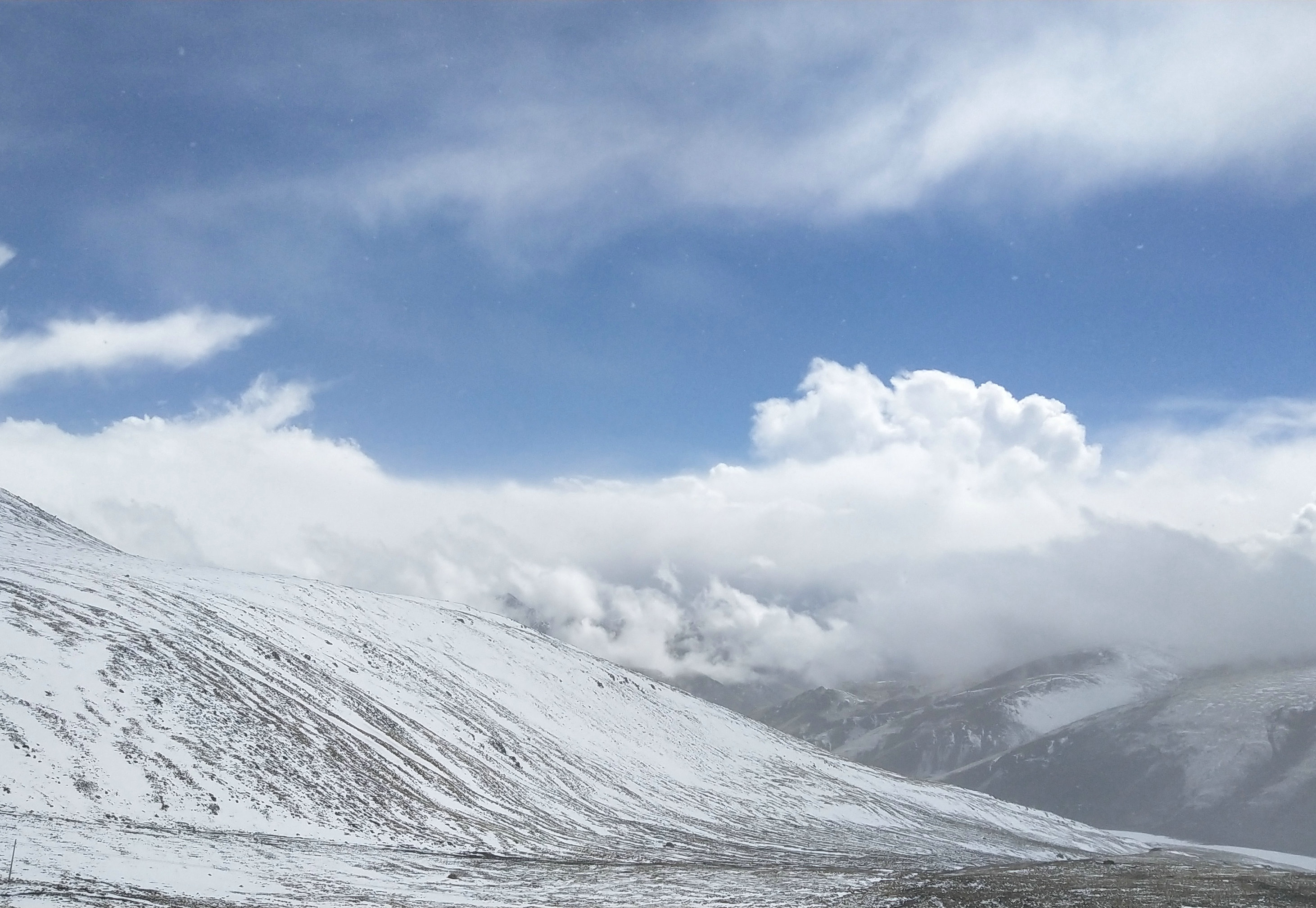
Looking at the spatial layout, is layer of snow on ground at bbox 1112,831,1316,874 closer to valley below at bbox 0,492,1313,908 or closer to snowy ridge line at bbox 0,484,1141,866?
snowy ridge line at bbox 0,484,1141,866

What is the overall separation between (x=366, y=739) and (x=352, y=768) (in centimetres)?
→ 592

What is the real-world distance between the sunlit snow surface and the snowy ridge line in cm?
20

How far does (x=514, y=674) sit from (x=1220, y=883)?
66.4 meters

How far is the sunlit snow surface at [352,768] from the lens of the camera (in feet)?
83.9

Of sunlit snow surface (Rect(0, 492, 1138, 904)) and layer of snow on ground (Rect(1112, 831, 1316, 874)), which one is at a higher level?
sunlit snow surface (Rect(0, 492, 1138, 904))

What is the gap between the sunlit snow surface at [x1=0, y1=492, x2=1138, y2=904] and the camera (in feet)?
83.9

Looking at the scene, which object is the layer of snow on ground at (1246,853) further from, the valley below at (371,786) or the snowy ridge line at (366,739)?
the valley below at (371,786)

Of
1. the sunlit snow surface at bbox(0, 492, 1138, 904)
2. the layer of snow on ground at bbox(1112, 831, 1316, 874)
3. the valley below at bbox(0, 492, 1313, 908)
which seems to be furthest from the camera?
the layer of snow on ground at bbox(1112, 831, 1316, 874)

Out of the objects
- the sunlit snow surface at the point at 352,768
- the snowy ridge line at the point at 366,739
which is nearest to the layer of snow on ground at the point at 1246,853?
the snowy ridge line at the point at 366,739

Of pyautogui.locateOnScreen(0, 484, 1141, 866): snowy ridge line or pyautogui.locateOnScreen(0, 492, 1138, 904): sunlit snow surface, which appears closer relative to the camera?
pyautogui.locateOnScreen(0, 492, 1138, 904): sunlit snow surface

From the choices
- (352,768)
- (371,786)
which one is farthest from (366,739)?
(371,786)

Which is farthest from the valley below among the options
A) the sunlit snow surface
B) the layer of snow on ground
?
the layer of snow on ground

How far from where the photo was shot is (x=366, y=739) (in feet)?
156

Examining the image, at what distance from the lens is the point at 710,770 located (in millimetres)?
85562
